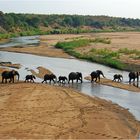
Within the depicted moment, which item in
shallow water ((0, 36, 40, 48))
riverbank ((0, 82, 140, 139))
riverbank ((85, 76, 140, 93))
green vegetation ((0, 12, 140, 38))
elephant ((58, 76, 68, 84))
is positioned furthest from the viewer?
green vegetation ((0, 12, 140, 38))

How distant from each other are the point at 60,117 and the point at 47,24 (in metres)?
121

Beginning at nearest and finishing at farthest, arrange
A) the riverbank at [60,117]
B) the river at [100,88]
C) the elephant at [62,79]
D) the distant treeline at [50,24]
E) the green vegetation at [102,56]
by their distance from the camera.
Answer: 1. the riverbank at [60,117]
2. the river at [100,88]
3. the elephant at [62,79]
4. the green vegetation at [102,56]
5. the distant treeline at [50,24]

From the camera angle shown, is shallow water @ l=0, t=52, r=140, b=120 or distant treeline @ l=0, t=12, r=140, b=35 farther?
distant treeline @ l=0, t=12, r=140, b=35

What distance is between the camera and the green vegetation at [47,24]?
357ft

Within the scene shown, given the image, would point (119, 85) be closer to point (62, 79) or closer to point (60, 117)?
point (62, 79)

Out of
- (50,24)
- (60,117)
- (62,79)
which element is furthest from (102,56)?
(50,24)

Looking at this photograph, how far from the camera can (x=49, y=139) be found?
15.4 m

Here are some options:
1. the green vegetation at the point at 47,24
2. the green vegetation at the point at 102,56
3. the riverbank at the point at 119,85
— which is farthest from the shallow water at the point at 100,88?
the green vegetation at the point at 47,24

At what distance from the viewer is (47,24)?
453 feet

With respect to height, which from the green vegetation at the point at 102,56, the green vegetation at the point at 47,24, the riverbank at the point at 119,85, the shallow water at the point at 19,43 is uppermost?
the green vegetation at the point at 47,24

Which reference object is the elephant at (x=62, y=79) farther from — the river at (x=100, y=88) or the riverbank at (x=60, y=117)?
the riverbank at (x=60, y=117)

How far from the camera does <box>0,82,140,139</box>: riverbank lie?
16312 mm

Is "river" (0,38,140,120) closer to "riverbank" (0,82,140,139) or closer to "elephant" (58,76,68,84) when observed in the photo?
"elephant" (58,76,68,84)

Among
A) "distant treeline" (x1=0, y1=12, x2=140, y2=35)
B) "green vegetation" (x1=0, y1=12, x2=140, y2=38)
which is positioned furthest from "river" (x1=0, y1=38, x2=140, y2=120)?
"distant treeline" (x1=0, y1=12, x2=140, y2=35)
